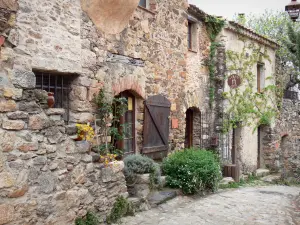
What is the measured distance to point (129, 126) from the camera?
7.14 metres

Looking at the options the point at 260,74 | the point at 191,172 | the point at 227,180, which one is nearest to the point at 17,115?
the point at 191,172

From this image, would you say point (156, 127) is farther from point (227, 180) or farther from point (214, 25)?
point (214, 25)

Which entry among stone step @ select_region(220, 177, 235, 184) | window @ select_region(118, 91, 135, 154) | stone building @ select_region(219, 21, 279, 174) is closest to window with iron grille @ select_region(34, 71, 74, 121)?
window @ select_region(118, 91, 135, 154)

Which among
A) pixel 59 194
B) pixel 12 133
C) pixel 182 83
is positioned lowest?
pixel 59 194

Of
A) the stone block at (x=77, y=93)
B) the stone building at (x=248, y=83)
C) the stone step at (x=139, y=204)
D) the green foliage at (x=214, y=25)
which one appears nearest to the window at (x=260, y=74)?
the stone building at (x=248, y=83)

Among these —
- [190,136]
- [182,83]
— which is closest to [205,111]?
[190,136]

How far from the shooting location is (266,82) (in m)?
12.7

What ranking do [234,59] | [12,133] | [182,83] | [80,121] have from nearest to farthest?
[12,133], [80,121], [182,83], [234,59]

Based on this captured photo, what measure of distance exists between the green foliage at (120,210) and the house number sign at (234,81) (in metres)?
5.51

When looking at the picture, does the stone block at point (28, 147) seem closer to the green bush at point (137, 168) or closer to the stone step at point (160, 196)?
the green bush at point (137, 168)

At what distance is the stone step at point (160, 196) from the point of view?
20.3 feet

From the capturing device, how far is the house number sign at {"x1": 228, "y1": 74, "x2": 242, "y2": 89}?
9852 millimetres

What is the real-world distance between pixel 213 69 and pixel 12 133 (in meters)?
7.41

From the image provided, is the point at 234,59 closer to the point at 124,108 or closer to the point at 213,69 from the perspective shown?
the point at 213,69
